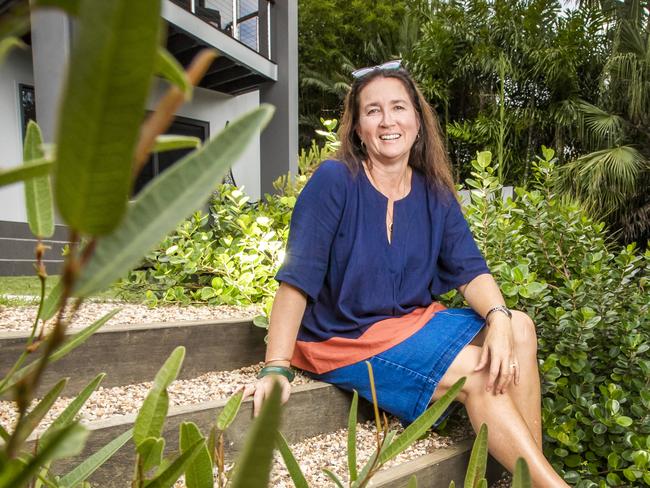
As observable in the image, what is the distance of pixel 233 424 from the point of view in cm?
157

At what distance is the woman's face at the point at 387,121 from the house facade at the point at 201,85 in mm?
2297

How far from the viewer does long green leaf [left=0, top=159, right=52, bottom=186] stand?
202 millimetres

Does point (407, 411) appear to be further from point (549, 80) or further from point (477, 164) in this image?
point (549, 80)

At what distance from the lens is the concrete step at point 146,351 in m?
1.75

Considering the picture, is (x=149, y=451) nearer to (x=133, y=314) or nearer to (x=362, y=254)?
(x=362, y=254)

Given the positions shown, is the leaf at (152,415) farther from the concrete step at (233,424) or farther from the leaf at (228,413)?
the concrete step at (233,424)

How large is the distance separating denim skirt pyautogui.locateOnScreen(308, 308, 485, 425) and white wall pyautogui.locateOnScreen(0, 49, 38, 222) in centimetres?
557

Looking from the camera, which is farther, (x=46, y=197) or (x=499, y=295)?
(x=499, y=295)

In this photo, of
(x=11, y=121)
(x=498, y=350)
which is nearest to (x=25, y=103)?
(x=11, y=121)

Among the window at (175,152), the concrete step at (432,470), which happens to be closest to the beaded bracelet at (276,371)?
the concrete step at (432,470)

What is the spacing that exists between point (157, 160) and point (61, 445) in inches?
320

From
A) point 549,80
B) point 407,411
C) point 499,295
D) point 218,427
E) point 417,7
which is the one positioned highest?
point 417,7

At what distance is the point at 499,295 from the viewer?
1.82 metres

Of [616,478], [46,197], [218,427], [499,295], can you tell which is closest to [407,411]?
[499,295]
